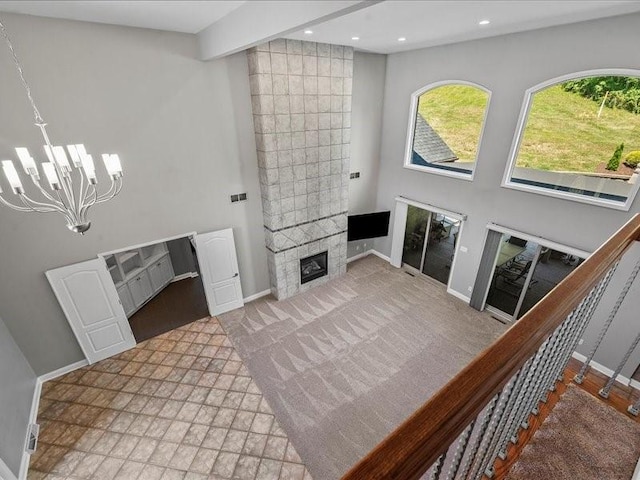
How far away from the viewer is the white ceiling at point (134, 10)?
10.9ft

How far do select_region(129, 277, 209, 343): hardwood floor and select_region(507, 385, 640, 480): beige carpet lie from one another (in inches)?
239

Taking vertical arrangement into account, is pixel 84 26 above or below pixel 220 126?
above

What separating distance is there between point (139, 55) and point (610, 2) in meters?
6.08

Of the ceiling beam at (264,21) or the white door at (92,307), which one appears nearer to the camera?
the ceiling beam at (264,21)

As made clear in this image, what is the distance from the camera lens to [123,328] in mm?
5430

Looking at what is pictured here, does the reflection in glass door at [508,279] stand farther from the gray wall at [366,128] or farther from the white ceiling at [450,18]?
the white ceiling at [450,18]

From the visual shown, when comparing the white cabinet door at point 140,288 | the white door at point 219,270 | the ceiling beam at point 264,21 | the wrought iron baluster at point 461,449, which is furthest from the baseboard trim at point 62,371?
the wrought iron baluster at point 461,449

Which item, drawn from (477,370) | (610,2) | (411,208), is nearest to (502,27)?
(610,2)

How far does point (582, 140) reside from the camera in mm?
4840

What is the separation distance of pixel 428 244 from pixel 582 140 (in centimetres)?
400

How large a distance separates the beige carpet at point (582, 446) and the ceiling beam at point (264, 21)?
2929 millimetres

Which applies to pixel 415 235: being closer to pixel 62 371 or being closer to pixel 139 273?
pixel 139 273

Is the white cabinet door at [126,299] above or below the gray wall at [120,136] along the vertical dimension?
below

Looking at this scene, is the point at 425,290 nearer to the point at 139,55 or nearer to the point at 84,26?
the point at 139,55
